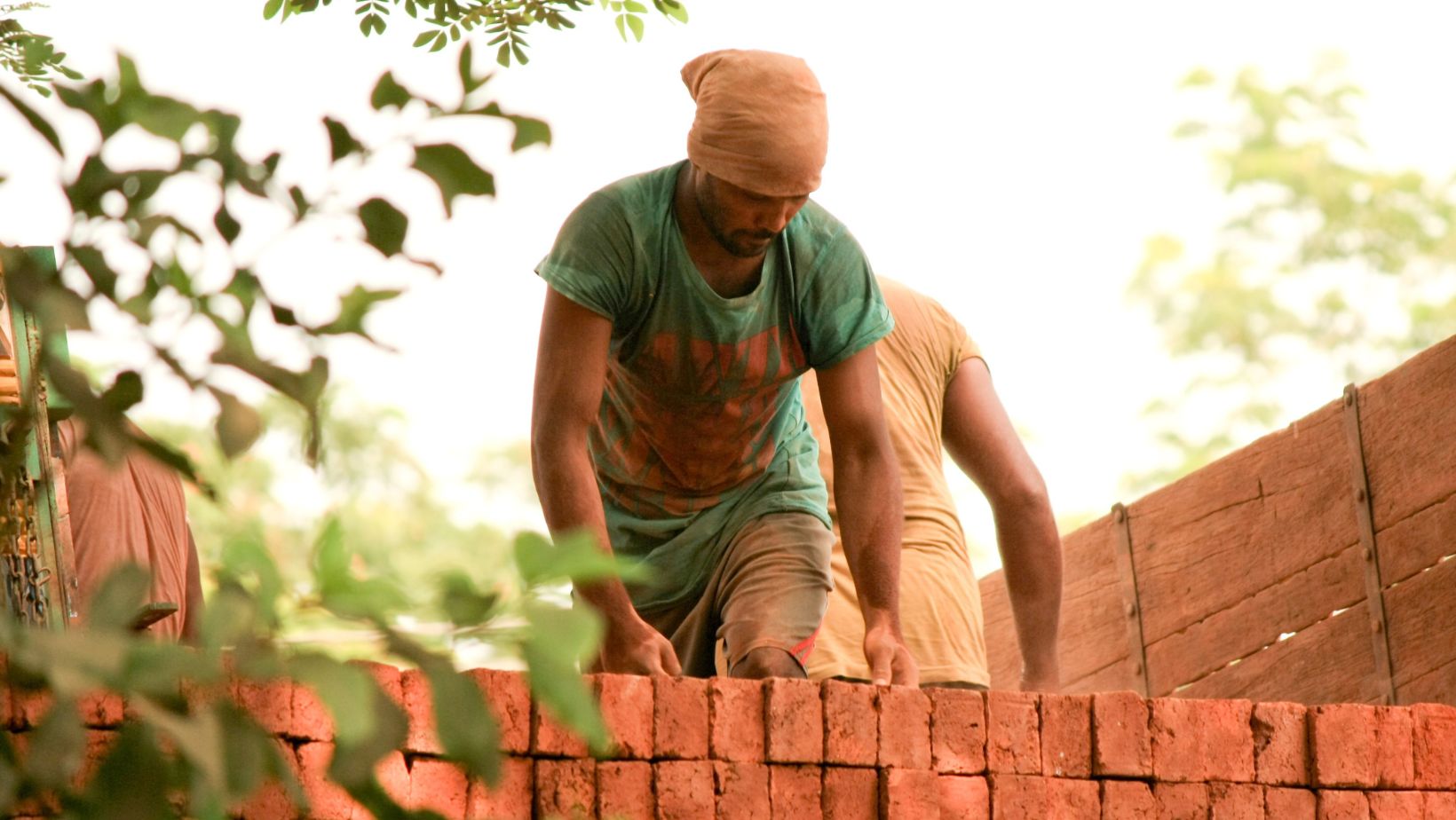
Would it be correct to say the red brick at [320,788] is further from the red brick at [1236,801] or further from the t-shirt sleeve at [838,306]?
the red brick at [1236,801]

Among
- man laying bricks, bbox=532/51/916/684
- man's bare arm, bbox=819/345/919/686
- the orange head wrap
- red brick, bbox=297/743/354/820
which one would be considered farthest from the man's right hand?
the orange head wrap

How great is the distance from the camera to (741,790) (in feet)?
10.4

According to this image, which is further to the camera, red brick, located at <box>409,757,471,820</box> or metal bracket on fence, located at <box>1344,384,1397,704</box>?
metal bracket on fence, located at <box>1344,384,1397,704</box>

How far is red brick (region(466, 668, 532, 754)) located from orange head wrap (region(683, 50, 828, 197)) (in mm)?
1043

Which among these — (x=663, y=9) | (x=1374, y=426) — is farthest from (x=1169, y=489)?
(x=663, y=9)

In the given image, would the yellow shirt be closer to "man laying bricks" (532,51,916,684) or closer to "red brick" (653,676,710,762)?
"man laying bricks" (532,51,916,684)

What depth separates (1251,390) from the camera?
19.1 metres

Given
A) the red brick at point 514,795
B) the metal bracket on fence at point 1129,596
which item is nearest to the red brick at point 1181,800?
the red brick at point 514,795

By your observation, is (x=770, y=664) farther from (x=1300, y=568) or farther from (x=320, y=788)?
(x=1300, y=568)

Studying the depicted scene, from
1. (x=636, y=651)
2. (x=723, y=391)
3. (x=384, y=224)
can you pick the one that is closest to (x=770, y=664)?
(x=636, y=651)

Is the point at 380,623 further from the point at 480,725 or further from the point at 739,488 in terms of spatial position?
the point at 739,488

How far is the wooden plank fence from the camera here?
497 cm

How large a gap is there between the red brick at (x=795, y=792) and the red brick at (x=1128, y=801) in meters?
0.55

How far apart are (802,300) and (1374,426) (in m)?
2.09
